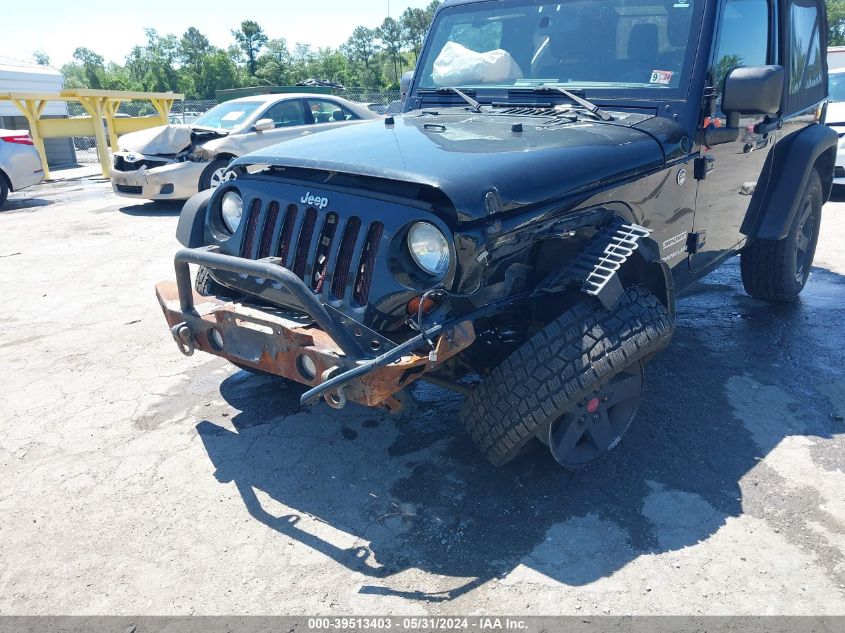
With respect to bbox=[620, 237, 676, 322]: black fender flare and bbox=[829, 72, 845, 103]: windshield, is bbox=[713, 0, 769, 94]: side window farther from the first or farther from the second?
bbox=[829, 72, 845, 103]: windshield

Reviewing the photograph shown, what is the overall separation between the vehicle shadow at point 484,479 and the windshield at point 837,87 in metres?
7.87

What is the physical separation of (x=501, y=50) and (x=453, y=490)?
2.56m

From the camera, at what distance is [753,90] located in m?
3.18

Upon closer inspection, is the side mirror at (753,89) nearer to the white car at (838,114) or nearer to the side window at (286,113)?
the white car at (838,114)

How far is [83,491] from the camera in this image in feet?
10.2

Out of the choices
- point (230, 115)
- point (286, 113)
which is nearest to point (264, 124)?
point (286, 113)

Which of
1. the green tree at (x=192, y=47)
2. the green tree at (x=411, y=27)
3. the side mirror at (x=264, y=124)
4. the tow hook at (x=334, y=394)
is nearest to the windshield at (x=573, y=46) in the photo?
the tow hook at (x=334, y=394)

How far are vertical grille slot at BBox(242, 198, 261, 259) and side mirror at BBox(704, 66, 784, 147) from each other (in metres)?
2.31

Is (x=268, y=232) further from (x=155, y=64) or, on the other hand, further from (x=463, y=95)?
(x=155, y=64)

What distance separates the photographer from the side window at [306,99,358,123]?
1007 centimetres

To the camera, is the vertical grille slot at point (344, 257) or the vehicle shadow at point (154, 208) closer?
the vertical grille slot at point (344, 257)

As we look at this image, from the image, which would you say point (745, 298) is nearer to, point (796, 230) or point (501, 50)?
point (796, 230)

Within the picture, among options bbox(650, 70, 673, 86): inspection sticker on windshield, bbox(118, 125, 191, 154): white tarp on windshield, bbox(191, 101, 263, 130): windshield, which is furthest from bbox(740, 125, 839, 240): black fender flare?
bbox(118, 125, 191, 154): white tarp on windshield

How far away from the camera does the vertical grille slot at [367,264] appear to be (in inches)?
104
